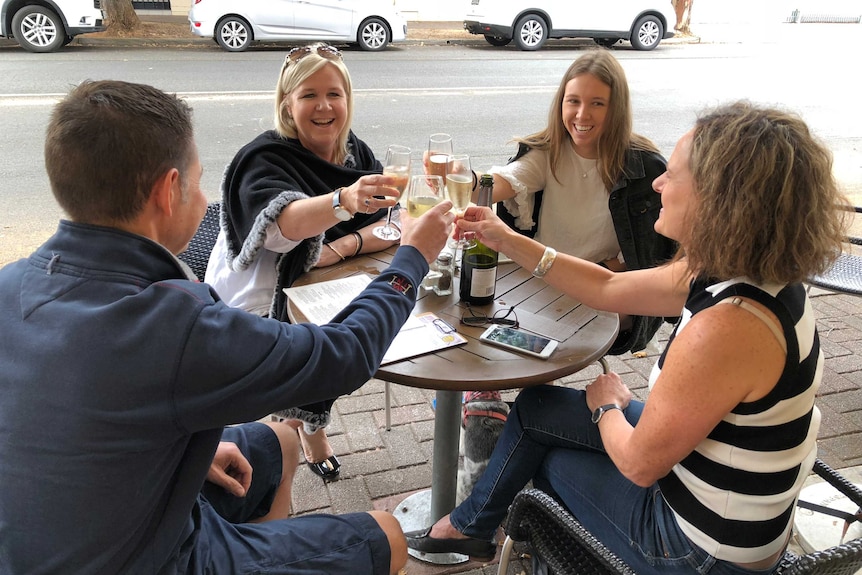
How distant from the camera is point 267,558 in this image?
1.49m

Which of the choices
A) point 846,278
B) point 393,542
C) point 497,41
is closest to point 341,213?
point 393,542

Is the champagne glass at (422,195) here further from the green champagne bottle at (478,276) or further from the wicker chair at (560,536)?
the wicker chair at (560,536)

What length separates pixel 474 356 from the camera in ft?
6.03

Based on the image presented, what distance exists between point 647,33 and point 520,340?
13372 mm

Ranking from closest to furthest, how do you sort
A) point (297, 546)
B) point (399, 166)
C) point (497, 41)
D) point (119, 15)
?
point (297, 546)
point (399, 166)
point (119, 15)
point (497, 41)

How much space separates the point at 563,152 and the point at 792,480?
181cm

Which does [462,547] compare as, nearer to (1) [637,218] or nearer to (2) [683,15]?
(1) [637,218]

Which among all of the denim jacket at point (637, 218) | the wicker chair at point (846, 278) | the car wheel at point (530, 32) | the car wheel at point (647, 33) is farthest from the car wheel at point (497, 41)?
the denim jacket at point (637, 218)

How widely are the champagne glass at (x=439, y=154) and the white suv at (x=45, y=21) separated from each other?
1036cm

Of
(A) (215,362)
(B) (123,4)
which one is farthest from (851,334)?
(B) (123,4)

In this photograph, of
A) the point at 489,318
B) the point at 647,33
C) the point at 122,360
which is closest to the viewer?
the point at 122,360

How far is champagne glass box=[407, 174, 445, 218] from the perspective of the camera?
1.95 metres

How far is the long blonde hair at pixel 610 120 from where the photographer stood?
2.76 metres

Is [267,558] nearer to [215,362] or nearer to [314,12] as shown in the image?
[215,362]
